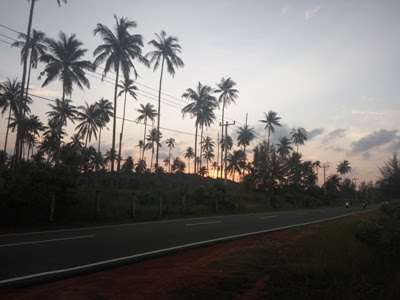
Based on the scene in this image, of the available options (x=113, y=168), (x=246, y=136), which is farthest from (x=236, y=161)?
(x=113, y=168)

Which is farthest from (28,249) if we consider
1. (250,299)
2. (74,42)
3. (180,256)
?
(74,42)

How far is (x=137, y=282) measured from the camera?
5512mm

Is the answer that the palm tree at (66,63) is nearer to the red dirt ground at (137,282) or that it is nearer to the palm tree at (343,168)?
the red dirt ground at (137,282)

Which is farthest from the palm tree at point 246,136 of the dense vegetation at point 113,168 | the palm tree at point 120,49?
the palm tree at point 120,49

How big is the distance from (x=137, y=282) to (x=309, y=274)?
3.44 metres

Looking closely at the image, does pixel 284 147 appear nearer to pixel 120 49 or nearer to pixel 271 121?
pixel 271 121

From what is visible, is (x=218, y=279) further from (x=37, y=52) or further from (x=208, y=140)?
(x=208, y=140)

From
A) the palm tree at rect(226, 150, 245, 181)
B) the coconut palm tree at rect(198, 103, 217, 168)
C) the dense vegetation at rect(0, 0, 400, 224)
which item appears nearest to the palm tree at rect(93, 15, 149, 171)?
the dense vegetation at rect(0, 0, 400, 224)

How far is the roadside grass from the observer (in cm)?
489

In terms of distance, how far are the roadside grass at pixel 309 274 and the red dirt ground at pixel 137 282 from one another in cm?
22

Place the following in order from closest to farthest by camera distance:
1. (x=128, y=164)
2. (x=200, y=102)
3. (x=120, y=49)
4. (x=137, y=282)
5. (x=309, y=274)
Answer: (x=137, y=282)
(x=309, y=274)
(x=120, y=49)
(x=200, y=102)
(x=128, y=164)

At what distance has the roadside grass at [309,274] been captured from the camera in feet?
16.0

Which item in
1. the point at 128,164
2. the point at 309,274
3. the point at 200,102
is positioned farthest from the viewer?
the point at 128,164

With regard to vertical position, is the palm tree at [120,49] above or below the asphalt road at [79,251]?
above
